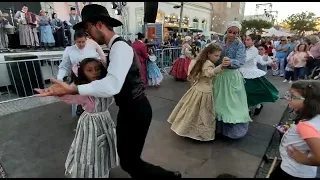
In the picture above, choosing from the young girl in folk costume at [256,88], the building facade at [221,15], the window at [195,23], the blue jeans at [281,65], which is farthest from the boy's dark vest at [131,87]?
the building facade at [221,15]

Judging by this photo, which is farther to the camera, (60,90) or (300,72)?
(300,72)

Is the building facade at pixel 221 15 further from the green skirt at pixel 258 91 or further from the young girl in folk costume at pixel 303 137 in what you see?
the young girl in folk costume at pixel 303 137

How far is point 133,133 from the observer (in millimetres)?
1722

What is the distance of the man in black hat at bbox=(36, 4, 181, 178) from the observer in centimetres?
142

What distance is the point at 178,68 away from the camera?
7324 millimetres

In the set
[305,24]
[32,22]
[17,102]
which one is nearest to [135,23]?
[32,22]

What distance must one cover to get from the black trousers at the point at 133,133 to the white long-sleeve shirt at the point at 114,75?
0.29 meters

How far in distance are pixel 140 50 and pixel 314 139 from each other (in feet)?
16.8

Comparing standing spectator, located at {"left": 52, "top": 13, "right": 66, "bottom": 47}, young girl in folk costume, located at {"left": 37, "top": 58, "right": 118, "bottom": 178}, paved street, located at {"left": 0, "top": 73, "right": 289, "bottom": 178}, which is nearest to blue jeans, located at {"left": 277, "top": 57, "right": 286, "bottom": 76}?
paved street, located at {"left": 0, "top": 73, "right": 289, "bottom": 178}

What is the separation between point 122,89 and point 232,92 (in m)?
1.92

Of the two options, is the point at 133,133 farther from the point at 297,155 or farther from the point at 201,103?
the point at 201,103

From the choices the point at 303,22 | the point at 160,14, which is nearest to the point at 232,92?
the point at 160,14

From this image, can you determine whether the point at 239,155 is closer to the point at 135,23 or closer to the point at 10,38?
the point at 10,38

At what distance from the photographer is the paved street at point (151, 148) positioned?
2.49m
